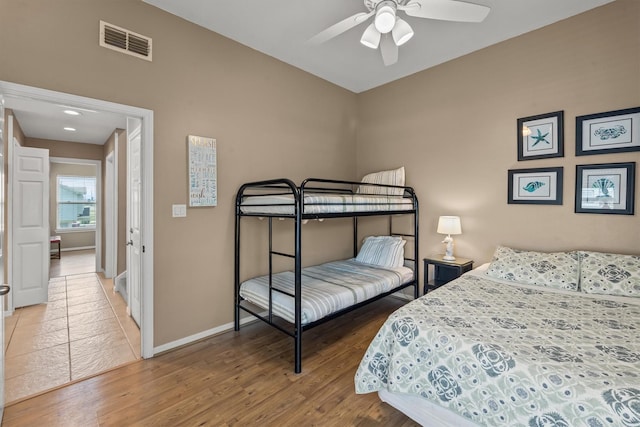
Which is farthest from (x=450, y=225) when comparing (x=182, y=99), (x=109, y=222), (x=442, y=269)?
(x=109, y=222)

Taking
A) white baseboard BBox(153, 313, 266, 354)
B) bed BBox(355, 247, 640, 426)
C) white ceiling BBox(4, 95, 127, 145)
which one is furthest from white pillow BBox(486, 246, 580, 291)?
white ceiling BBox(4, 95, 127, 145)

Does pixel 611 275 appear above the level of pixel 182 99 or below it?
below

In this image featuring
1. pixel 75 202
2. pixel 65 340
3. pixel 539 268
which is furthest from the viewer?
pixel 75 202

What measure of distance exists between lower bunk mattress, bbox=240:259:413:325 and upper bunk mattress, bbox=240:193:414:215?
2.34 ft

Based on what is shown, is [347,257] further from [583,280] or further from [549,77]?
[549,77]

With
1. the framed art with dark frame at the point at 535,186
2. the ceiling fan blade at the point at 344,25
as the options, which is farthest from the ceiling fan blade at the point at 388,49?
the framed art with dark frame at the point at 535,186

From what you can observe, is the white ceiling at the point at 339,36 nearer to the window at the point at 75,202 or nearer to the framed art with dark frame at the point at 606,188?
the framed art with dark frame at the point at 606,188

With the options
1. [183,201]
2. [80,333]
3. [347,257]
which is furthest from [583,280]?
[80,333]

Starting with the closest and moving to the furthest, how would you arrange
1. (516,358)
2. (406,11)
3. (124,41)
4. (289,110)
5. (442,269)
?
1. (516,358)
2. (406,11)
3. (124,41)
4. (442,269)
5. (289,110)

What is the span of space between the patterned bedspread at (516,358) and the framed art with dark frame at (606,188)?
0.86 metres

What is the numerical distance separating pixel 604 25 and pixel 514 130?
3.25 feet

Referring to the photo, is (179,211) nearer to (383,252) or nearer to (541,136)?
(383,252)

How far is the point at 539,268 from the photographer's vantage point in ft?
7.95

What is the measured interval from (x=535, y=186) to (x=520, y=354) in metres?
2.08
